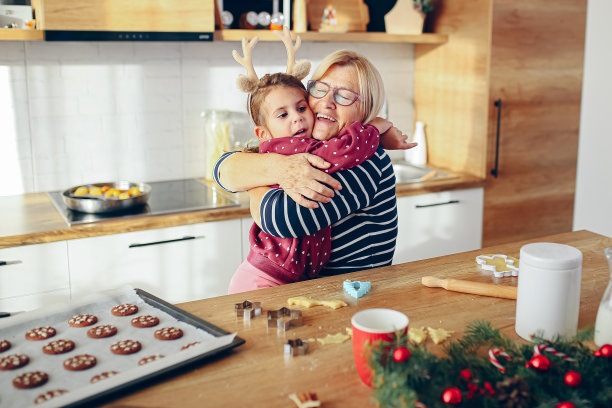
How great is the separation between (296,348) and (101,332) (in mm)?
413

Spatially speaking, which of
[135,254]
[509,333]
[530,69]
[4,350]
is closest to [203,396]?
[4,350]

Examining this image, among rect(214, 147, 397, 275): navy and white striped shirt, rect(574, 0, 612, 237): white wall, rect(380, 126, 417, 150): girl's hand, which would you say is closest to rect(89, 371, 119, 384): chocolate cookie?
rect(214, 147, 397, 275): navy and white striped shirt

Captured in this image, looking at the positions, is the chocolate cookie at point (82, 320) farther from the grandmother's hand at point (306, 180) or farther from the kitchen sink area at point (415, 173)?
the kitchen sink area at point (415, 173)

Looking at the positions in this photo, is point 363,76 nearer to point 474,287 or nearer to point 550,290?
point 474,287

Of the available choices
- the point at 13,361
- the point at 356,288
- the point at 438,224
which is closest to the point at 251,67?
the point at 356,288

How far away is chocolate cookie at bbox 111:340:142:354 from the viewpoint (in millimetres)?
1249

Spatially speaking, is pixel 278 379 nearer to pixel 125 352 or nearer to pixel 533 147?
pixel 125 352

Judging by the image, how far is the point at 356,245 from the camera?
71.6 inches

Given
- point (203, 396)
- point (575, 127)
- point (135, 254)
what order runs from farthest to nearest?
point (575, 127) → point (135, 254) → point (203, 396)

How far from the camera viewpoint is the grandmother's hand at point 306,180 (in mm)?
1583

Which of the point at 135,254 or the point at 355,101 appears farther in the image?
the point at 135,254

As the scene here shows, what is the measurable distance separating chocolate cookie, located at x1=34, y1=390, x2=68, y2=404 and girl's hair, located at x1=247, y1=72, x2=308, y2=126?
104cm

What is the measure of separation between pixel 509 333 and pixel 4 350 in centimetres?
106

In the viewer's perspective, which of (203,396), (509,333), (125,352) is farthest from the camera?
(509,333)
